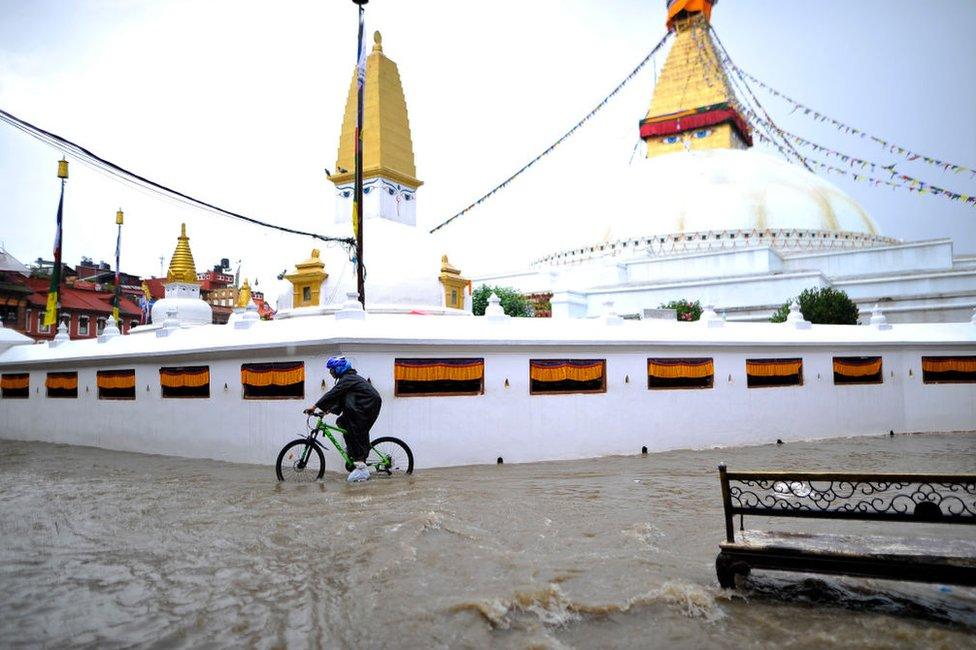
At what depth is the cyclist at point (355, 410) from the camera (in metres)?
8.31

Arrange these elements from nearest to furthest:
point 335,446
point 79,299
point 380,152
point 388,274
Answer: point 335,446
point 388,274
point 380,152
point 79,299

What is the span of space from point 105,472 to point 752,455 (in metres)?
10.2

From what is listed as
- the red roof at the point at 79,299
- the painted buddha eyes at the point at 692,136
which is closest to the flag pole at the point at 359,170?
the painted buddha eyes at the point at 692,136

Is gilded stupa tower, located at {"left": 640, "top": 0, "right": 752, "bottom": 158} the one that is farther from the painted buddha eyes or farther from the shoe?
the shoe

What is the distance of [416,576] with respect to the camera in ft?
15.6

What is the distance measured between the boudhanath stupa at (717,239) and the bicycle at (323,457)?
18669 mm

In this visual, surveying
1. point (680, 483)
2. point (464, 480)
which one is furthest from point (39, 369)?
point (680, 483)

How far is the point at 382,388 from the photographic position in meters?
9.63

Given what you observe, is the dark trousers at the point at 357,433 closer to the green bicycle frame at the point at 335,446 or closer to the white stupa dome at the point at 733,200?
the green bicycle frame at the point at 335,446

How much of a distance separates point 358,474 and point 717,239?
80.7ft

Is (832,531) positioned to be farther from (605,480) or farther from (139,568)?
(139,568)

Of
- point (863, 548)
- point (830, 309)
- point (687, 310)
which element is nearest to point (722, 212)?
point (687, 310)

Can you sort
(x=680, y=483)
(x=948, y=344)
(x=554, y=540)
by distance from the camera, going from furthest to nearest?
(x=948, y=344) → (x=680, y=483) → (x=554, y=540)

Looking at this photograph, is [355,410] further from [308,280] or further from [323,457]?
[308,280]
